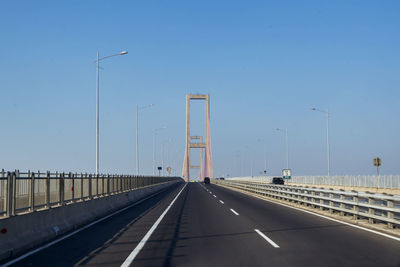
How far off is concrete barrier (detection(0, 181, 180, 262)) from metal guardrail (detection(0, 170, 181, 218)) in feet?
1.09

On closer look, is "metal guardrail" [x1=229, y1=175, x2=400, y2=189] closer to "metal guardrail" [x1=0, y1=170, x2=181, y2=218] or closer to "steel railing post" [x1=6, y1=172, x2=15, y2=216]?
"metal guardrail" [x1=0, y1=170, x2=181, y2=218]

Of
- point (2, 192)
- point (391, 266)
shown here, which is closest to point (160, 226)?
point (2, 192)

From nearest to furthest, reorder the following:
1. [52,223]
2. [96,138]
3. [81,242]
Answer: [81,242] → [52,223] → [96,138]

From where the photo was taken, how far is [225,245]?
9.99 metres

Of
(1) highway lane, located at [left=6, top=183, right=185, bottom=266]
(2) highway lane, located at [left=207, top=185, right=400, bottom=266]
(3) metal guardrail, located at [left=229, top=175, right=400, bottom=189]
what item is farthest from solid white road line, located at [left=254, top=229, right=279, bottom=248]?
(3) metal guardrail, located at [left=229, top=175, right=400, bottom=189]

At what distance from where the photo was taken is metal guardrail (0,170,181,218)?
9906 mm

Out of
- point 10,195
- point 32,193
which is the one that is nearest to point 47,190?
point 32,193

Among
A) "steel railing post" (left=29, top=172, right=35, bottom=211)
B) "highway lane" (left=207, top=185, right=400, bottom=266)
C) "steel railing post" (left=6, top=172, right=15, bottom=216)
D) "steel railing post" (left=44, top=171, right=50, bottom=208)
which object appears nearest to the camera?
"highway lane" (left=207, top=185, right=400, bottom=266)

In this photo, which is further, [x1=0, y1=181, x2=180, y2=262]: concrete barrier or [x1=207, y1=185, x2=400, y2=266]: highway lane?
[x1=0, y1=181, x2=180, y2=262]: concrete barrier

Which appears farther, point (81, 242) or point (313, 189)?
point (313, 189)

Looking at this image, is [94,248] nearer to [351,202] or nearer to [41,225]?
[41,225]

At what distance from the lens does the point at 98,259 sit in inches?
330

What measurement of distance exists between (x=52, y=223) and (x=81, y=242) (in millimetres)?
1677

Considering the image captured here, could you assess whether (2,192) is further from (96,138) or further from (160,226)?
(96,138)
